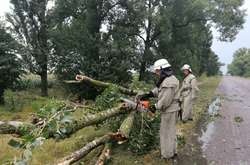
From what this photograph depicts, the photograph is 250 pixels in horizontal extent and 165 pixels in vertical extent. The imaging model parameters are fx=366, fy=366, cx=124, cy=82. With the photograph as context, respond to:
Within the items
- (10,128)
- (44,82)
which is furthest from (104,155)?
(44,82)

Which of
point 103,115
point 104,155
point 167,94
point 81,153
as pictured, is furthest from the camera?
point 103,115

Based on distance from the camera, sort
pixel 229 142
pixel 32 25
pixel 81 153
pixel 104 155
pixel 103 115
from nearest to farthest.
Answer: pixel 81 153
pixel 104 155
pixel 103 115
pixel 229 142
pixel 32 25

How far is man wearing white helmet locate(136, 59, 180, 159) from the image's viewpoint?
7492 millimetres

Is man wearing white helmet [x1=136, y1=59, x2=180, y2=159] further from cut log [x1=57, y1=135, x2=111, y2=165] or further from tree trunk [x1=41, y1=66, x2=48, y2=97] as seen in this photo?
tree trunk [x1=41, y1=66, x2=48, y2=97]

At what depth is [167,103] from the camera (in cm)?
753

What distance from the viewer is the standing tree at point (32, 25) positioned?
25.6m

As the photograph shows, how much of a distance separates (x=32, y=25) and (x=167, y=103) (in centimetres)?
2062

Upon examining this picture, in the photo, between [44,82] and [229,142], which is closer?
[229,142]

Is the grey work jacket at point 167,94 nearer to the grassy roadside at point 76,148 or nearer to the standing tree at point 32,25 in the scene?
the grassy roadside at point 76,148

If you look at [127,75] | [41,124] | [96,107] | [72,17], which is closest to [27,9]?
[72,17]

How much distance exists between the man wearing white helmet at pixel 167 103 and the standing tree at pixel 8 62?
14.0m

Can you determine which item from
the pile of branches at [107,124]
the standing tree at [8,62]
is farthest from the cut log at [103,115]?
the standing tree at [8,62]

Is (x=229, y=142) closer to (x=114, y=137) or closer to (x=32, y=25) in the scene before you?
(x=114, y=137)

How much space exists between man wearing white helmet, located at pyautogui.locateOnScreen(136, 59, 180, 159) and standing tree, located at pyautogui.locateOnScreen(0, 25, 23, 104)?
14.0 m
